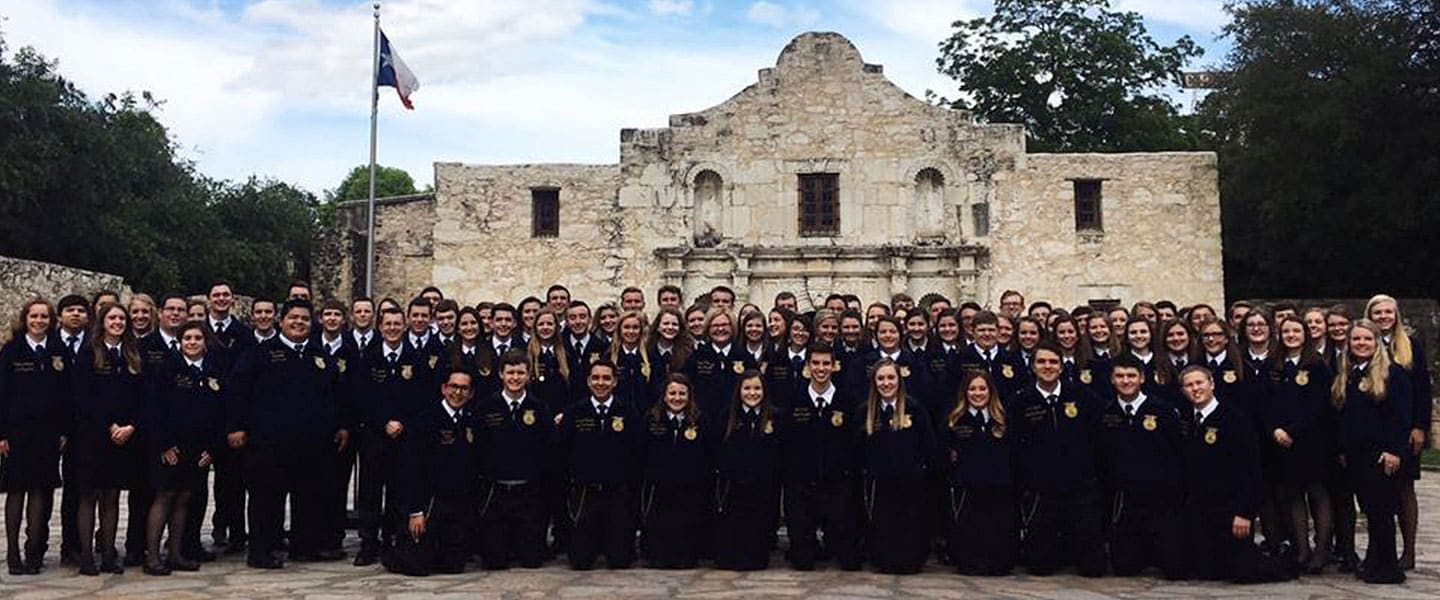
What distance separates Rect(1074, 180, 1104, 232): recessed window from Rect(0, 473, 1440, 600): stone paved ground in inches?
516

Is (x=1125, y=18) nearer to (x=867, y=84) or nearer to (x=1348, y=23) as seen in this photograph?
(x=1348, y=23)

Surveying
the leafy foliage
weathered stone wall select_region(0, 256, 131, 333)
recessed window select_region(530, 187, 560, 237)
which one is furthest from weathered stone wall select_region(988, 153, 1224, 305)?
the leafy foliage

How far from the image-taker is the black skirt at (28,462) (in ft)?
24.9

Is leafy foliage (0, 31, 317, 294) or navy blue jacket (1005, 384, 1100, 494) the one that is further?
leafy foliage (0, 31, 317, 294)

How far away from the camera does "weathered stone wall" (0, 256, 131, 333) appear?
555 inches

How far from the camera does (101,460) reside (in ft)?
25.1

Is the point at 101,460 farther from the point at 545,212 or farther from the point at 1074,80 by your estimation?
the point at 1074,80

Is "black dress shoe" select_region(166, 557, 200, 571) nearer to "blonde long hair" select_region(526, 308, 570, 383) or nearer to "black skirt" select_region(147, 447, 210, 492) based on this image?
"black skirt" select_region(147, 447, 210, 492)

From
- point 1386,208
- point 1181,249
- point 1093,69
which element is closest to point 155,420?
point 1181,249

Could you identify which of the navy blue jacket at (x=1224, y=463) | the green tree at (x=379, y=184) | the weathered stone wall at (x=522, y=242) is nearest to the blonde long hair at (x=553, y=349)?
the navy blue jacket at (x=1224, y=463)

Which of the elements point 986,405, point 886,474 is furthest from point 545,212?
point 986,405

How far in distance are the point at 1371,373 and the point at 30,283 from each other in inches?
529

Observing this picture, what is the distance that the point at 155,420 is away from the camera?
770cm

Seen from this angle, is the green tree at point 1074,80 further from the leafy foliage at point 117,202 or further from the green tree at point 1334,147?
the leafy foliage at point 117,202
